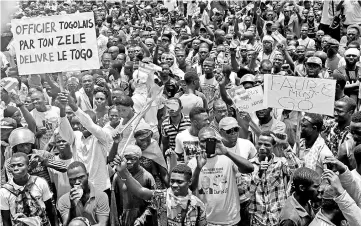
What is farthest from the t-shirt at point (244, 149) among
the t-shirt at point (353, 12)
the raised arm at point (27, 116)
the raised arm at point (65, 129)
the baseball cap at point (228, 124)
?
the t-shirt at point (353, 12)

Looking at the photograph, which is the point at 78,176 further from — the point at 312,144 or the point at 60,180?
the point at 312,144

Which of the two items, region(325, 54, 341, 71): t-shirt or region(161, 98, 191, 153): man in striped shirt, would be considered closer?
region(161, 98, 191, 153): man in striped shirt

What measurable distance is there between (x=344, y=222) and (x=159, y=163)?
243cm

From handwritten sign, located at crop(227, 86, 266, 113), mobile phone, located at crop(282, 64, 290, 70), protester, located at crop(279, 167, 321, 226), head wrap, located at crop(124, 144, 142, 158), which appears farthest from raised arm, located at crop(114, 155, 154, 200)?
mobile phone, located at crop(282, 64, 290, 70)

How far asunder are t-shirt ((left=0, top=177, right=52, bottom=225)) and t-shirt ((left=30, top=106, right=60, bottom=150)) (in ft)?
6.65

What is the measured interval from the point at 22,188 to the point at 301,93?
2852mm

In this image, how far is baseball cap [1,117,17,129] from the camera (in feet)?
21.3

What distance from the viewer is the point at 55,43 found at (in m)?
6.54

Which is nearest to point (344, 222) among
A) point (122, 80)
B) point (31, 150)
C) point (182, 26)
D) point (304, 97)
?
point (304, 97)

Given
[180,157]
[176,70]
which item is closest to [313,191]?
[180,157]

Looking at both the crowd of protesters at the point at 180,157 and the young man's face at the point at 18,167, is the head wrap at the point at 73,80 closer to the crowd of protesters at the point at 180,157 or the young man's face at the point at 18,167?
the crowd of protesters at the point at 180,157

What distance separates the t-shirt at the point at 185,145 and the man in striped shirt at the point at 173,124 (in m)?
0.44

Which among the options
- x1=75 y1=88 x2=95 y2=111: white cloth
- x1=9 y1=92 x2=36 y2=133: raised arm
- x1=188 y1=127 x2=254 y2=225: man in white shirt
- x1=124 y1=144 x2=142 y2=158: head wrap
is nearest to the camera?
x1=188 y1=127 x2=254 y2=225: man in white shirt

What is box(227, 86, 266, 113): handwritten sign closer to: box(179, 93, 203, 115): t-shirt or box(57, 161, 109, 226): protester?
box(179, 93, 203, 115): t-shirt
